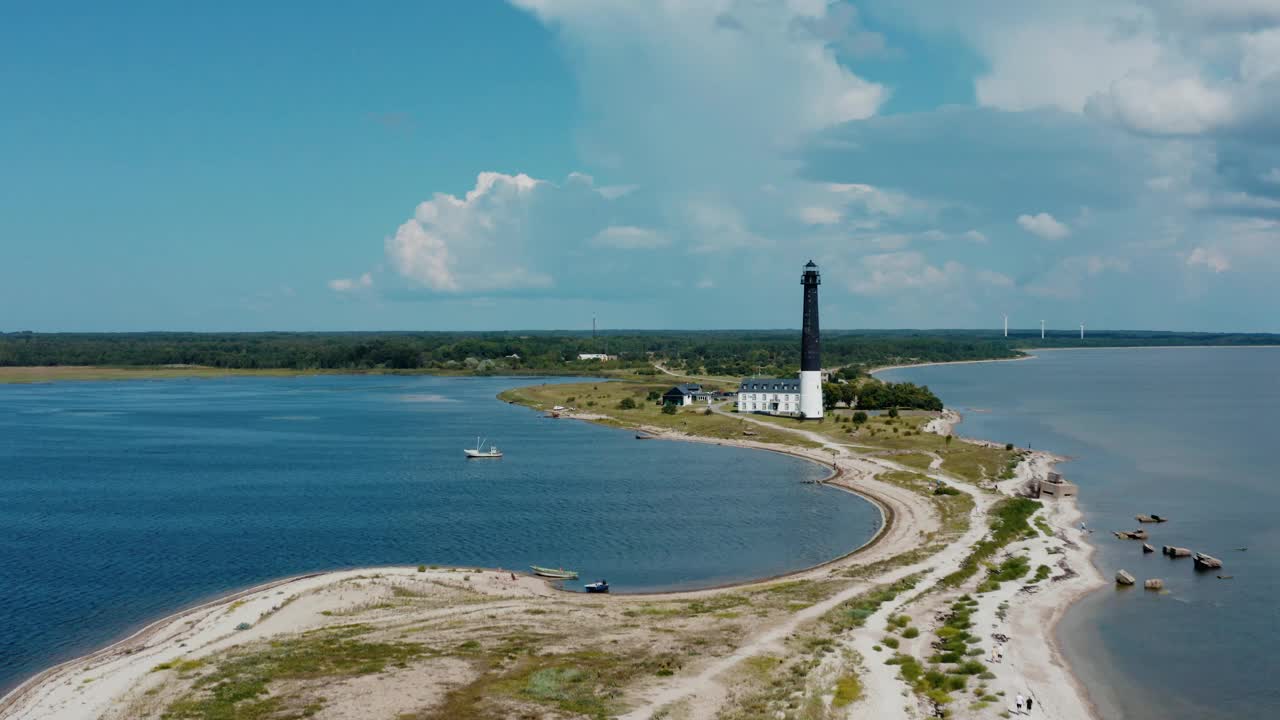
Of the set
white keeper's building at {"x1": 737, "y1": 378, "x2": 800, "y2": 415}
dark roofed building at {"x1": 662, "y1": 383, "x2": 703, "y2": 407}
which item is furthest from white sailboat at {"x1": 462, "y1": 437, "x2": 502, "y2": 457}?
dark roofed building at {"x1": 662, "y1": 383, "x2": 703, "y2": 407}

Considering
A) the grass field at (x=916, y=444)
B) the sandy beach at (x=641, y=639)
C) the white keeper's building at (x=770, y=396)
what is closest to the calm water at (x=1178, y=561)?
the sandy beach at (x=641, y=639)

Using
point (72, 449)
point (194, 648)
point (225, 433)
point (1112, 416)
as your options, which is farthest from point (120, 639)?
point (1112, 416)

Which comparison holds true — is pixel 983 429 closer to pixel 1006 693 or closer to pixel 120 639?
pixel 1006 693

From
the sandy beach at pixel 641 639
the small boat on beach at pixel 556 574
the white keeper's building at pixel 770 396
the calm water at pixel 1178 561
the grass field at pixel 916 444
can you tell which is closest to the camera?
the sandy beach at pixel 641 639

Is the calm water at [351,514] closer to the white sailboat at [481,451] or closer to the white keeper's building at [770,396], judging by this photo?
the white sailboat at [481,451]

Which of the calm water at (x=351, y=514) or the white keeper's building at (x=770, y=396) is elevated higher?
the white keeper's building at (x=770, y=396)

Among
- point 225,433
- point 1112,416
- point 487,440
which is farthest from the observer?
point 1112,416
